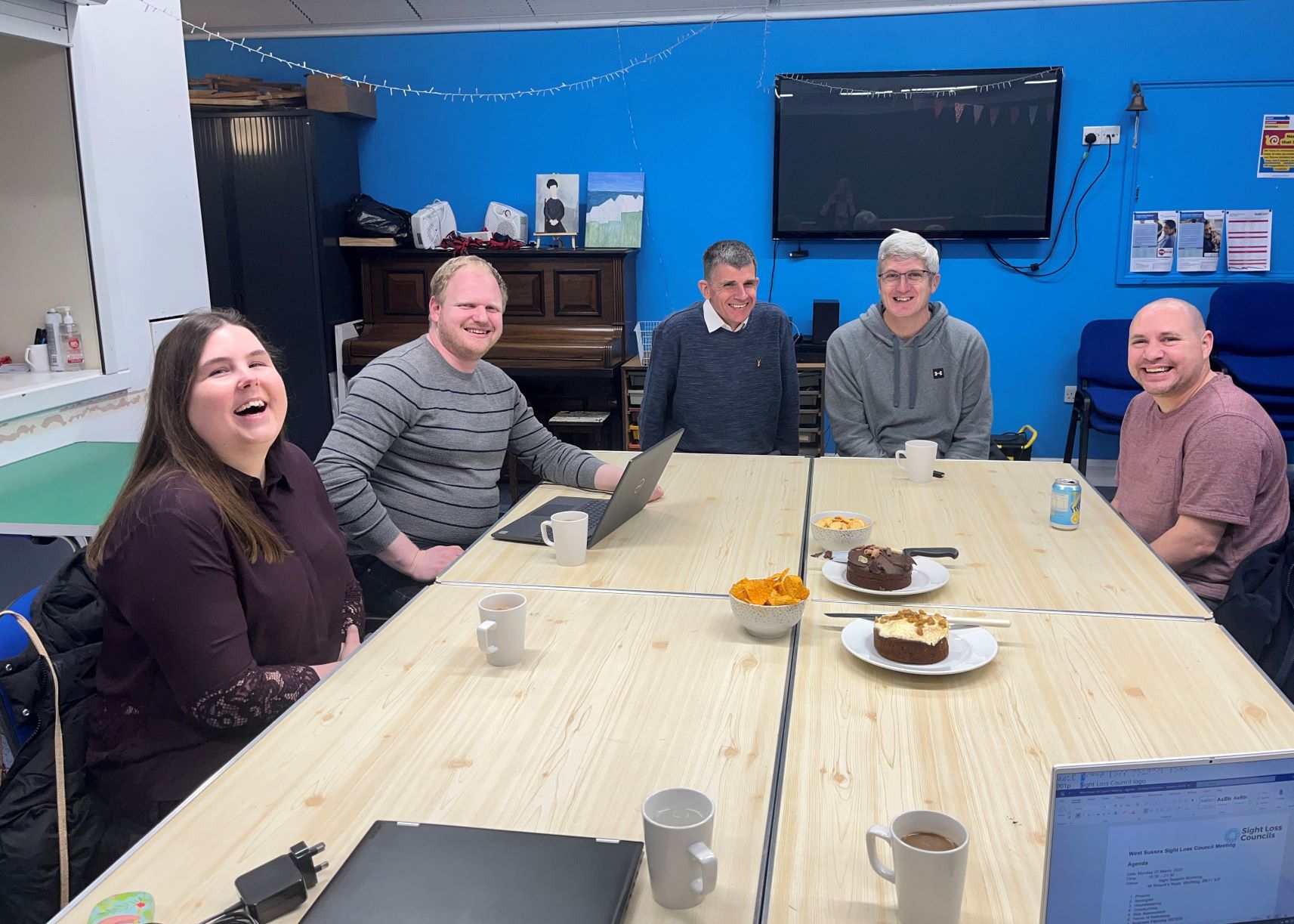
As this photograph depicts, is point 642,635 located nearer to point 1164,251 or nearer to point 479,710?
point 479,710

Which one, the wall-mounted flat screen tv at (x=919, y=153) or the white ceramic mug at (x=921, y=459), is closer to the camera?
the white ceramic mug at (x=921, y=459)

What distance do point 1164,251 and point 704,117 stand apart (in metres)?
2.42

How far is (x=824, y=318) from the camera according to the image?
510 cm

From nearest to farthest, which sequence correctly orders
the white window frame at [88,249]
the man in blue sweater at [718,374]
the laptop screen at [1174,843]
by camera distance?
the laptop screen at [1174,843] < the white window frame at [88,249] < the man in blue sweater at [718,374]

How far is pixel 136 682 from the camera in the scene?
1532mm

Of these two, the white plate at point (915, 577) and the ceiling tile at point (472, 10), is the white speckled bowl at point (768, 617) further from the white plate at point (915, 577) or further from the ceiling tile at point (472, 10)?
the ceiling tile at point (472, 10)

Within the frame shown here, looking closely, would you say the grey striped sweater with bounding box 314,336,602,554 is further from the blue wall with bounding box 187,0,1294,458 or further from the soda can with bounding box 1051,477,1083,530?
the blue wall with bounding box 187,0,1294,458

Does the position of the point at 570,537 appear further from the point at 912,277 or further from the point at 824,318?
the point at 824,318

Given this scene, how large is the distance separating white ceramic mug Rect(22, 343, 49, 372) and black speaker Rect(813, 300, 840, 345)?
3372mm

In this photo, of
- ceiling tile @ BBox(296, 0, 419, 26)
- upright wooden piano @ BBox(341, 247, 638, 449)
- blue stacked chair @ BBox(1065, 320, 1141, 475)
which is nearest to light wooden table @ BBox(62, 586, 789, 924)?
Result: upright wooden piano @ BBox(341, 247, 638, 449)

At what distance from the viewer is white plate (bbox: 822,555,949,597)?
1794mm

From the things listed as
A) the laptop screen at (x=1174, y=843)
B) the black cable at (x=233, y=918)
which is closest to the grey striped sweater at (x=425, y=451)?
the black cable at (x=233, y=918)

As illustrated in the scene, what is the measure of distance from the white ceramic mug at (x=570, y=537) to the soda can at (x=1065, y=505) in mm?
1061

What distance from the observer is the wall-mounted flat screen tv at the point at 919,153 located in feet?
15.9
